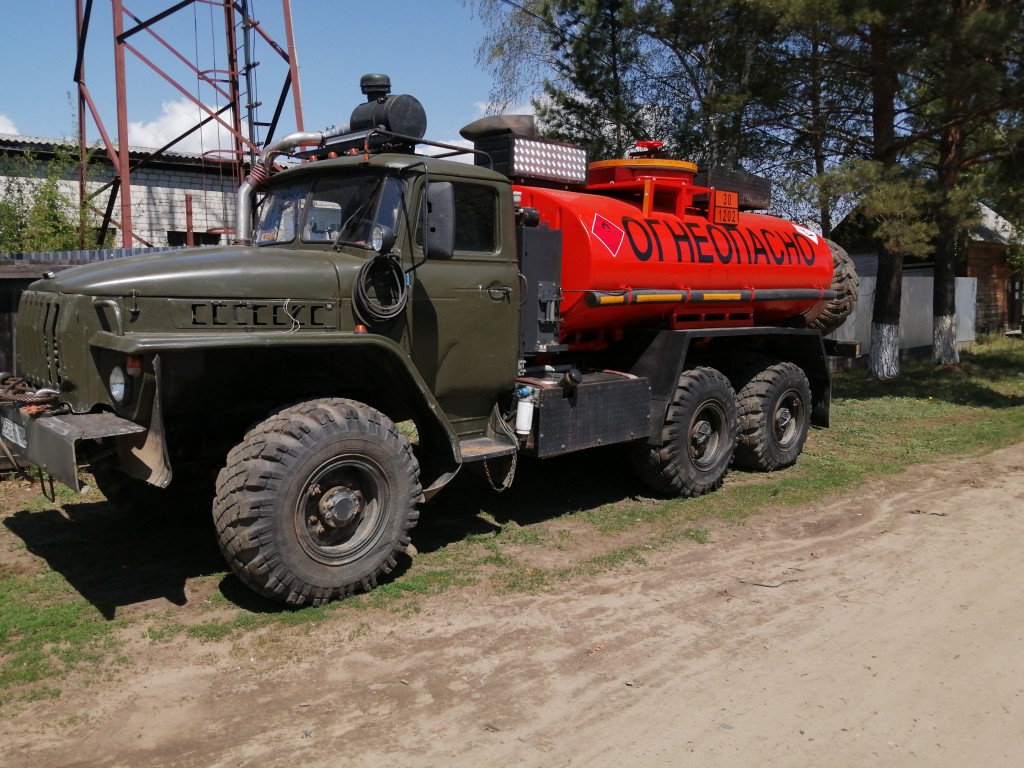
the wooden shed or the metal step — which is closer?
the metal step

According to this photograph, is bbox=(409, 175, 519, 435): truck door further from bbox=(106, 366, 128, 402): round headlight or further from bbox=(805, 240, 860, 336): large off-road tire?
bbox=(805, 240, 860, 336): large off-road tire

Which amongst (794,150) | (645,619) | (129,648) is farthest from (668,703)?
(794,150)

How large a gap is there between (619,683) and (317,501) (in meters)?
1.93

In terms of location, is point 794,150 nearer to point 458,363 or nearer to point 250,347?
point 458,363

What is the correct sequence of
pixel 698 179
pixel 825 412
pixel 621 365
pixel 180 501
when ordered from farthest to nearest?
1. pixel 825 412
2. pixel 698 179
3. pixel 621 365
4. pixel 180 501

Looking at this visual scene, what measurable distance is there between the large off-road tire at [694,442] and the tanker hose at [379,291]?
8.88 feet

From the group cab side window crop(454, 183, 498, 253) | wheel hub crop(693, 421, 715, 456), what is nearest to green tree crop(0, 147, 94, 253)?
Answer: cab side window crop(454, 183, 498, 253)

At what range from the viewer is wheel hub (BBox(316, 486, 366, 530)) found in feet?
16.2

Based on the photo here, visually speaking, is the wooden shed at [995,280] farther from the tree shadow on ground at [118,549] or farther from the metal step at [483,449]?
the tree shadow on ground at [118,549]

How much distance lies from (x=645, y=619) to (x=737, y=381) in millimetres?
4062

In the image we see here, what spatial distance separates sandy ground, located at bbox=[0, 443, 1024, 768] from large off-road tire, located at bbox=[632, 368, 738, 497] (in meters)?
1.58

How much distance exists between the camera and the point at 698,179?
8.05 metres

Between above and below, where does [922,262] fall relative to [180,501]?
above

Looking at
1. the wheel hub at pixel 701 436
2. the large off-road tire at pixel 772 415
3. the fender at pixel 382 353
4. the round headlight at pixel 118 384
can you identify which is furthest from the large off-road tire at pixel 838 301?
the round headlight at pixel 118 384
